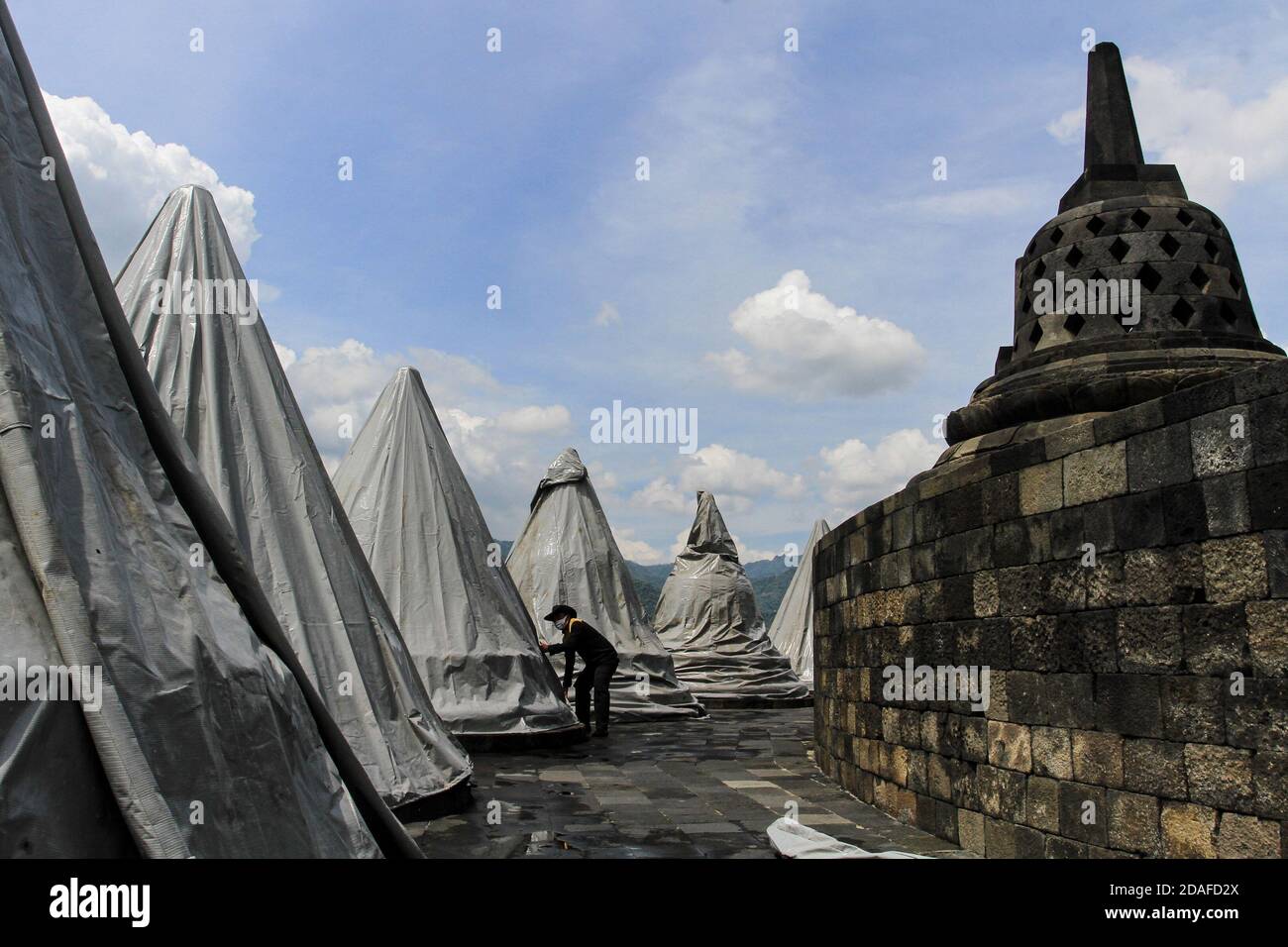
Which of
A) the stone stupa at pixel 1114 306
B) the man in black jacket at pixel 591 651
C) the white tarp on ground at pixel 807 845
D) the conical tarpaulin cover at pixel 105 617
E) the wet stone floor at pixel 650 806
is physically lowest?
the wet stone floor at pixel 650 806

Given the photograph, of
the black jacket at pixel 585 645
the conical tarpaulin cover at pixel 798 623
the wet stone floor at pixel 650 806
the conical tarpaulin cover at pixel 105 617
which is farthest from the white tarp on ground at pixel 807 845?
the conical tarpaulin cover at pixel 798 623

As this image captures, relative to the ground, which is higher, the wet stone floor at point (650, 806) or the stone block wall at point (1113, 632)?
the stone block wall at point (1113, 632)

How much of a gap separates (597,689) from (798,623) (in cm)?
1223

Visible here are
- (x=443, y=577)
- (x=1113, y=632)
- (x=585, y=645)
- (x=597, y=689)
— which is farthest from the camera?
(x=597, y=689)

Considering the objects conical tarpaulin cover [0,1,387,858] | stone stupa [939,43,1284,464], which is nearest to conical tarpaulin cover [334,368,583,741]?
stone stupa [939,43,1284,464]

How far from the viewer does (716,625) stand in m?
16.5

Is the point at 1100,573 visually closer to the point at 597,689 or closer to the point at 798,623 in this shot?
the point at 597,689

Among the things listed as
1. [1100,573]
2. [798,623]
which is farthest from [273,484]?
[798,623]

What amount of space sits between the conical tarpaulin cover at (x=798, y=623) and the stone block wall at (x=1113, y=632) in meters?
15.2

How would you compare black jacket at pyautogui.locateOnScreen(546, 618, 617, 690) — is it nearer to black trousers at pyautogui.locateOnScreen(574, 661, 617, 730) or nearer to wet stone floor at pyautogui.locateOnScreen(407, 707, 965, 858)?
black trousers at pyautogui.locateOnScreen(574, 661, 617, 730)

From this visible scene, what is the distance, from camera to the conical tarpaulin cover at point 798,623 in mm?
20672

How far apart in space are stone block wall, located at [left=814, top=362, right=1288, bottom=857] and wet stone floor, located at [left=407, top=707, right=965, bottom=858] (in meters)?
0.54

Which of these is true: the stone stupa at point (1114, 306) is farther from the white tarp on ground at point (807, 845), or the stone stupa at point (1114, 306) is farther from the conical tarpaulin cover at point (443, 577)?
the conical tarpaulin cover at point (443, 577)

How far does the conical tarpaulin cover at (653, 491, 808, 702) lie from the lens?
1612 cm
